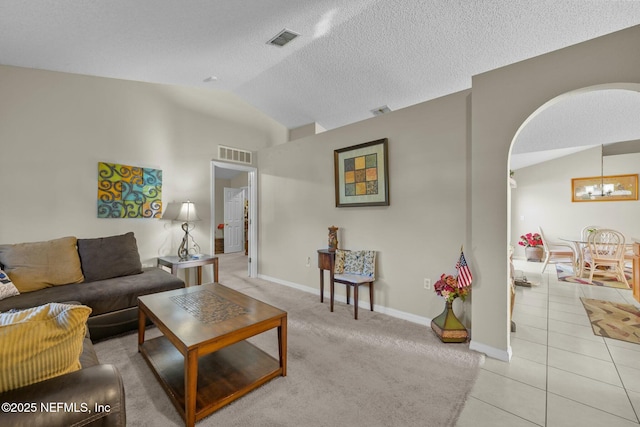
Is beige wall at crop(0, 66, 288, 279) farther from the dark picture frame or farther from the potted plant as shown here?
the dark picture frame

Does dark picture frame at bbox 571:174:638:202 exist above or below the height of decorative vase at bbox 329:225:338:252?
above

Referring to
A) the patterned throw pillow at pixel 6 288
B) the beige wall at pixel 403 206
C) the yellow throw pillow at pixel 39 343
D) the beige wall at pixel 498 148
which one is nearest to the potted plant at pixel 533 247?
the beige wall at pixel 403 206

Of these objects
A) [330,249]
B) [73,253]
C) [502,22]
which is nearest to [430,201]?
[330,249]

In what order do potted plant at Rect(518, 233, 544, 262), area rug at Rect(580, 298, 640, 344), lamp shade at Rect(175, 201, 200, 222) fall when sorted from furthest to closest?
potted plant at Rect(518, 233, 544, 262)
lamp shade at Rect(175, 201, 200, 222)
area rug at Rect(580, 298, 640, 344)

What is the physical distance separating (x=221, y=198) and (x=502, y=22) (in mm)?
7729

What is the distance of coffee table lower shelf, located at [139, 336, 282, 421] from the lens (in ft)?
5.42

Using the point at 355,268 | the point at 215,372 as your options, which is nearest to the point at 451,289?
the point at 355,268

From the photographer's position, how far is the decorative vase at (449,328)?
2453mm

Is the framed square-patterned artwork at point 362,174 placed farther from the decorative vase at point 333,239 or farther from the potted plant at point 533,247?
the potted plant at point 533,247

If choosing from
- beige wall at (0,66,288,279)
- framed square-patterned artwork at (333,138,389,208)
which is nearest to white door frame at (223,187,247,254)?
beige wall at (0,66,288,279)

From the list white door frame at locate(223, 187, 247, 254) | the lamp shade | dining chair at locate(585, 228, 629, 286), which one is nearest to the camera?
the lamp shade

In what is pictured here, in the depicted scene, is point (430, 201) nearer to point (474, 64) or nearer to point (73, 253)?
point (474, 64)

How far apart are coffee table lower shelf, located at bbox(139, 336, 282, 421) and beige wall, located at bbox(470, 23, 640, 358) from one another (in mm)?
1807

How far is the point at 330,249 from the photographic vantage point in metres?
3.58
